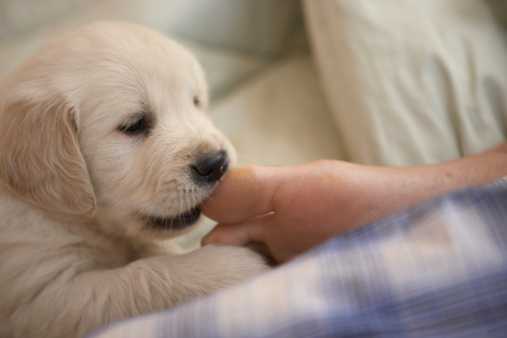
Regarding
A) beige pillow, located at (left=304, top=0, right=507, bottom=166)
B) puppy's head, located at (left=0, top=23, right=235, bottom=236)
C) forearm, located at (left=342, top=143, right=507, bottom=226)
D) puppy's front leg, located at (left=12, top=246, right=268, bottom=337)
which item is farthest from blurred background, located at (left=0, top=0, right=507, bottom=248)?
puppy's front leg, located at (left=12, top=246, right=268, bottom=337)

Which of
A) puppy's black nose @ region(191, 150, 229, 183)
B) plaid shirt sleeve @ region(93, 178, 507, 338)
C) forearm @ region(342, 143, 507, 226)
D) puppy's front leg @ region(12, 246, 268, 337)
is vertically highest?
plaid shirt sleeve @ region(93, 178, 507, 338)

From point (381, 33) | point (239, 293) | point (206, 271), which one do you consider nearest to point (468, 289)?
point (239, 293)

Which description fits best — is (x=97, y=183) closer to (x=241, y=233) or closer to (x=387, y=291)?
(x=241, y=233)

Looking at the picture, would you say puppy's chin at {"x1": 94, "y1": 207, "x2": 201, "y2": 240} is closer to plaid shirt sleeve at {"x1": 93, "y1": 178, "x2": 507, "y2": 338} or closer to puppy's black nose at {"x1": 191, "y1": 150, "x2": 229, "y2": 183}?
puppy's black nose at {"x1": 191, "y1": 150, "x2": 229, "y2": 183}

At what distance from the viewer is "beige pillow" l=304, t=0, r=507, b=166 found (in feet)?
5.94

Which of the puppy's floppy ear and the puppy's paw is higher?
the puppy's floppy ear

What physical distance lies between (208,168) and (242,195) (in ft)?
0.43

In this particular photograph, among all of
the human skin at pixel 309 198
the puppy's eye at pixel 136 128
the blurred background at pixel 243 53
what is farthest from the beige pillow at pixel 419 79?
the puppy's eye at pixel 136 128

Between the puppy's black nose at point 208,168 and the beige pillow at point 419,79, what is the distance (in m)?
0.84

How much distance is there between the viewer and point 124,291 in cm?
124

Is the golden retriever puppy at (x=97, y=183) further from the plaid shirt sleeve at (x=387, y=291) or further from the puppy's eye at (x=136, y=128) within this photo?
the plaid shirt sleeve at (x=387, y=291)

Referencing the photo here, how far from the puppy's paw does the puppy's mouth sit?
0.45 feet

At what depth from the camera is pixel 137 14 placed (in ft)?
7.53

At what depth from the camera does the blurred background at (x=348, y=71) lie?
1.84 m
